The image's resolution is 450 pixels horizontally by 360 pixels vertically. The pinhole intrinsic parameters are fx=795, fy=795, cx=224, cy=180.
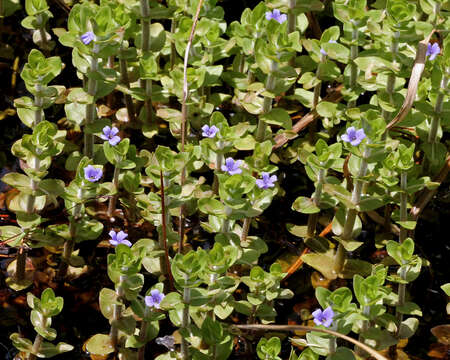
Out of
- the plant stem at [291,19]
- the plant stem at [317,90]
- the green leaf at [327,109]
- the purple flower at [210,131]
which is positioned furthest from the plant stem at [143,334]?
the plant stem at [291,19]

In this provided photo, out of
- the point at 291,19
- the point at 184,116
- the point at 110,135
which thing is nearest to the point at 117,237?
the point at 110,135

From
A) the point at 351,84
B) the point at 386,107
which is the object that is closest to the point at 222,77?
the point at 351,84

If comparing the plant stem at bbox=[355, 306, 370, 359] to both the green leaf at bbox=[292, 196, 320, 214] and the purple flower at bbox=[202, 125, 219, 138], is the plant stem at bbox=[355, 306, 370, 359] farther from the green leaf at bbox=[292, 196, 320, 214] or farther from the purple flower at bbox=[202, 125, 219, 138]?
the purple flower at bbox=[202, 125, 219, 138]

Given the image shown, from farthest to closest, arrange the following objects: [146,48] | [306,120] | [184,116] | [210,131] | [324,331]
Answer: [306,120] < [146,48] < [184,116] < [210,131] < [324,331]

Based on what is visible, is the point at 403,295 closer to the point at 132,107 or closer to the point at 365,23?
the point at 365,23

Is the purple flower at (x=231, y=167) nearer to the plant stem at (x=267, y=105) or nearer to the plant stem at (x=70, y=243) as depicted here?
the plant stem at (x=267, y=105)

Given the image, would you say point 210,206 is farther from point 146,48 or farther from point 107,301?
point 146,48

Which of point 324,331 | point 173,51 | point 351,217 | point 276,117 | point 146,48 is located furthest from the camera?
point 173,51
